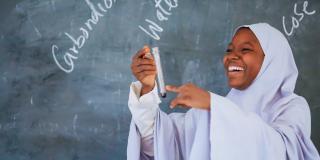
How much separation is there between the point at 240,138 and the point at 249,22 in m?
1.14

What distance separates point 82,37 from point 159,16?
1.25ft

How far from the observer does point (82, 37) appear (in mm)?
2174

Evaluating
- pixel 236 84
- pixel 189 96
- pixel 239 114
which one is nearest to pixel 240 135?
pixel 239 114

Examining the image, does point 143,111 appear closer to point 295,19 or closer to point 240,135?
point 240,135

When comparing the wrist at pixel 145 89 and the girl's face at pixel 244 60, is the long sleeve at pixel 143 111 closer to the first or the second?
the wrist at pixel 145 89

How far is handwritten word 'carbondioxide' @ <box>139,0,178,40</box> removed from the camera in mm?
2205

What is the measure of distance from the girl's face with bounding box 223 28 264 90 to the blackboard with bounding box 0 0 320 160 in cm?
67

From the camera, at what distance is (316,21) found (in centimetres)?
227

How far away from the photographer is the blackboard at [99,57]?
7.05 feet

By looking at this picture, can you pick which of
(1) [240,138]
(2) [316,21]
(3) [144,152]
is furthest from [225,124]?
(2) [316,21]

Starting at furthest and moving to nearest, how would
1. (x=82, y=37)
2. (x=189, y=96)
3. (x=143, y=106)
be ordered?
(x=82, y=37)
(x=143, y=106)
(x=189, y=96)

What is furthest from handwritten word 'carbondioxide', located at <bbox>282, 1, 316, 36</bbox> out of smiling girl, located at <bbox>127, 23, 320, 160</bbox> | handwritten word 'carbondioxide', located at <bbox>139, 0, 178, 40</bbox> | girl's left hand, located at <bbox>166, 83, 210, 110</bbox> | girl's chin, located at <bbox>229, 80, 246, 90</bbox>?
girl's left hand, located at <bbox>166, 83, 210, 110</bbox>

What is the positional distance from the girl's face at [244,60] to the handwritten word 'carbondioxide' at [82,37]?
83 centimetres

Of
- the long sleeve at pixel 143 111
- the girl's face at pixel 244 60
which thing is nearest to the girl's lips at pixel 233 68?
the girl's face at pixel 244 60
